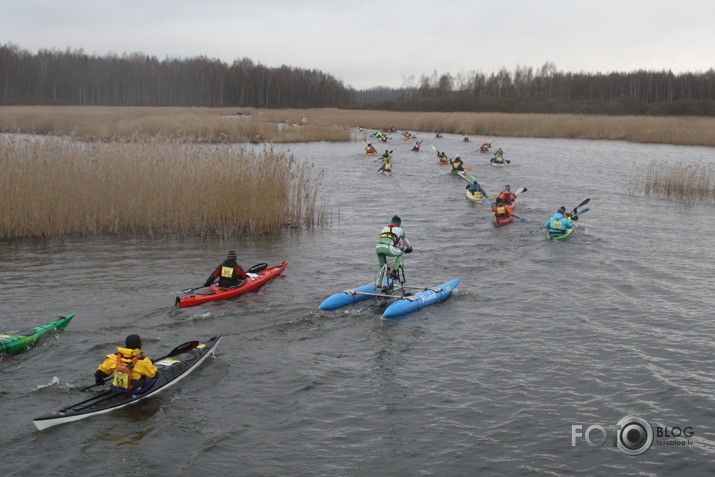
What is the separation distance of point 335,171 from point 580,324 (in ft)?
75.5

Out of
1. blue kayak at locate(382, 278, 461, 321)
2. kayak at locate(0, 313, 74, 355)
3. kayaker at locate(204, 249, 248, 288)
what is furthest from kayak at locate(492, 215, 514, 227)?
kayak at locate(0, 313, 74, 355)

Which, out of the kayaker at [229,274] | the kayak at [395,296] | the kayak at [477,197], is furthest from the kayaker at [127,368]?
the kayak at [477,197]

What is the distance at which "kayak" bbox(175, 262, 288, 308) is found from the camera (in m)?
13.0

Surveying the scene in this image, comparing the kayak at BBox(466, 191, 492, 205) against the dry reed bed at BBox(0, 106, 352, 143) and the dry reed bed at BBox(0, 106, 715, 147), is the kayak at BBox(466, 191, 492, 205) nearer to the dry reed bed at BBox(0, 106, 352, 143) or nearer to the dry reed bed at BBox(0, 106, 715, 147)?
the dry reed bed at BBox(0, 106, 715, 147)

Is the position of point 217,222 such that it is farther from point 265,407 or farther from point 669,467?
point 669,467

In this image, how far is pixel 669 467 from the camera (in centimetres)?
798

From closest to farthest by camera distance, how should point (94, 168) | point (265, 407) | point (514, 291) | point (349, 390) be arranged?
point (265, 407)
point (349, 390)
point (514, 291)
point (94, 168)

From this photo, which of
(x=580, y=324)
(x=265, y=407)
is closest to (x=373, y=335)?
(x=265, y=407)

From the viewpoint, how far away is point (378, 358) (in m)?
10.9

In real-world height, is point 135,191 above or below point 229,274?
above

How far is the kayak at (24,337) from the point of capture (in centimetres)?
1020

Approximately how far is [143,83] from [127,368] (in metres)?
104

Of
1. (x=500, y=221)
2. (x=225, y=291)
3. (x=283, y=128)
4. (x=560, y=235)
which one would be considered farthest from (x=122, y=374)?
(x=283, y=128)

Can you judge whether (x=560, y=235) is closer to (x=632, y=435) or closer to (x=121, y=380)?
(x=632, y=435)
